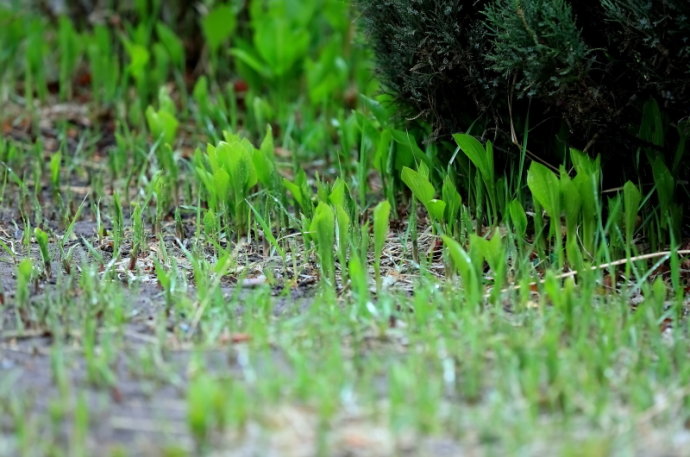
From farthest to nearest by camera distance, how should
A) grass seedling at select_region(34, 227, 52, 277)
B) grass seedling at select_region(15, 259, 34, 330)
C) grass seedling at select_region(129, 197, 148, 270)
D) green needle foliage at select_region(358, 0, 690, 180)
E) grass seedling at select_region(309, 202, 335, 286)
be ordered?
grass seedling at select_region(129, 197, 148, 270) < grass seedling at select_region(34, 227, 52, 277) < grass seedling at select_region(309, 202, 335, 286) < green needle foliage at select_region(358, 0, 690, 180) < grass seedling at select_region(15, 259, 34, 330)

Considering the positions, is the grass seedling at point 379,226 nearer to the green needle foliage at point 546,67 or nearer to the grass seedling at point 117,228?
the green needle foliage at point 546,67

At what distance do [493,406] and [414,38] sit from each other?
4.94 feet

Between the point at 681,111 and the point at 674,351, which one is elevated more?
the point at 681,111

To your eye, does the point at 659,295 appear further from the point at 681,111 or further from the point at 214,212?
the point at 214,212

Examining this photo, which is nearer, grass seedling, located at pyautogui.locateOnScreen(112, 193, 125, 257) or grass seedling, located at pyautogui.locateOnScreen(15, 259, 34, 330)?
grass seedling, located at pyautogui.locateOnScreen(15, 259, 34, 330)

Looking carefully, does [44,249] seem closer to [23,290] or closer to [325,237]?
[23,290]

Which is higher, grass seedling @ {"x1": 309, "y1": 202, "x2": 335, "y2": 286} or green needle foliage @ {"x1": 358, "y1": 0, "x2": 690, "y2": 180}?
green needle foliage @ {"x1": 358, "y1": 0, "x2": 690, "y2": 180}

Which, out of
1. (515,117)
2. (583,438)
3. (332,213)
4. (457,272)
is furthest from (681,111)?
→ (583,438)

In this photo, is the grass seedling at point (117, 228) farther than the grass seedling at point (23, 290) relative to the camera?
Yes

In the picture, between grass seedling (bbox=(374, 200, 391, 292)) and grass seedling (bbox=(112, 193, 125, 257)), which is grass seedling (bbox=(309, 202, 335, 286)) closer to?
grass seedling (bbox=(374, 200, 391, 292))

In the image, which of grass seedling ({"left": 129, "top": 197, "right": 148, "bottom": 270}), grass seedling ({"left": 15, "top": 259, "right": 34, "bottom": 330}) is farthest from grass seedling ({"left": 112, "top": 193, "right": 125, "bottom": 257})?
grass seedling ({"left": 15, "top": 259, "right": 34, "bottom": 330})

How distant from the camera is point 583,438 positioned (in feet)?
6.33

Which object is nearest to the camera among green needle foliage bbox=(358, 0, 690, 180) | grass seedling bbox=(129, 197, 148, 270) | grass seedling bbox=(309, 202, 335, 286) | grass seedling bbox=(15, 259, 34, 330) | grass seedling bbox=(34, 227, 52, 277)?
grass seedling bbox=(15, 259, 34, 330)

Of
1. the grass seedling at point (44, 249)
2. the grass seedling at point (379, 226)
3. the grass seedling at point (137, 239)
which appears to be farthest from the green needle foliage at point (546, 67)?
the grass seedling at point (44, 249)
